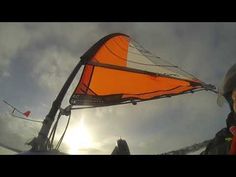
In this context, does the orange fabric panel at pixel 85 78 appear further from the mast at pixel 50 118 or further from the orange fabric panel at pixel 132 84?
the mast at pixel 50 118

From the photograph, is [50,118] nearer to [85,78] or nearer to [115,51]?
[85,78]

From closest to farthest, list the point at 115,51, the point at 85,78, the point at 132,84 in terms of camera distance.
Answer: the point at 132,84, the point at 85,78, the point at 115,51

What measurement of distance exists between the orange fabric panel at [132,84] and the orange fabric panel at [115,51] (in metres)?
0.69

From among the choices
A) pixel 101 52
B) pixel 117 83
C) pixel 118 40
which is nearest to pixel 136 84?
pixel 117 83

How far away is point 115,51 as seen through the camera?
1259 centimetres

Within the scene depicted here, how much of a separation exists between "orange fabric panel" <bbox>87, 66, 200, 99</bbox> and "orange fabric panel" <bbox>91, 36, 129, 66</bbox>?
2.25 feet

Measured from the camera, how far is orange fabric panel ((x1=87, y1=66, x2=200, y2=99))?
10.7 meters

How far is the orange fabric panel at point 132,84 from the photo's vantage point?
10.7 meters

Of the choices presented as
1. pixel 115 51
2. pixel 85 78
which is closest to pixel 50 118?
pixel 85 78

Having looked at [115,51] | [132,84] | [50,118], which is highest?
[115,51]

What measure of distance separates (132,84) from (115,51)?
229cm

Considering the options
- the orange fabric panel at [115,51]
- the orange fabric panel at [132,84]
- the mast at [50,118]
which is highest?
the orange fabric panel at [115,51]

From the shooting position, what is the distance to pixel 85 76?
37.3 ft
